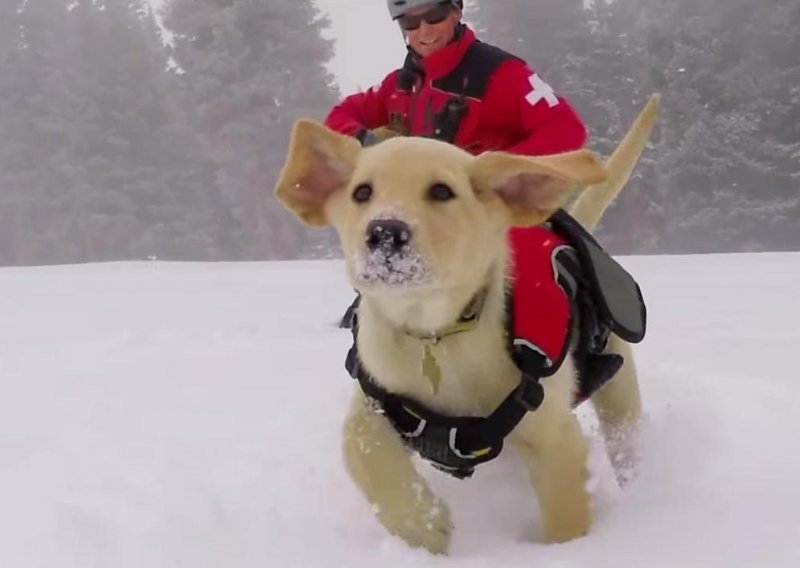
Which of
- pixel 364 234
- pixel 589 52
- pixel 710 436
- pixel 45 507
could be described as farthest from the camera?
pixel 589 52

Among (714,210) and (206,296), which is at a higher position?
(206,296)

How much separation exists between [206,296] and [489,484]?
9524 mm

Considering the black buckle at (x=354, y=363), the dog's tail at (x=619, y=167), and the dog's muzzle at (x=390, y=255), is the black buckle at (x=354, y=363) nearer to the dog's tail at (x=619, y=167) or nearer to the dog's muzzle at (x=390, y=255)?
the dog's muzzle at (x=390, y=255)

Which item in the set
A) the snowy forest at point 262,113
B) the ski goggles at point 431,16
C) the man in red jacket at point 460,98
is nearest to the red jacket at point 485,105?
the man in red jacket at point 460,98

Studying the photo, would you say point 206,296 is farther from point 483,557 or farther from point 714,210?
point 714,210

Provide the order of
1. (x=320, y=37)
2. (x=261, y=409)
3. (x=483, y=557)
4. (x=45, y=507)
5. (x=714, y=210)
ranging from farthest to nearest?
(x=320, y=37)
(x=714, y=210)
(x=261, y=409)
(x=45, y=507)
(x=483, y=557)

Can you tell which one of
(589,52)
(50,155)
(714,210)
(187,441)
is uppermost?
(187,441)

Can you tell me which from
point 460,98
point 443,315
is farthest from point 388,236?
point 460,98

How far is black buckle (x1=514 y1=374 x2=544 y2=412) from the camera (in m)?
2.88

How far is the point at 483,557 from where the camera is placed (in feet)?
9.24

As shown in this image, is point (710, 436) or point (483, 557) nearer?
point (483, 557)

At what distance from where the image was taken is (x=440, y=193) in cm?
276

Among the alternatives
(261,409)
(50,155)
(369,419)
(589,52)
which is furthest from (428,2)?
(50,155)

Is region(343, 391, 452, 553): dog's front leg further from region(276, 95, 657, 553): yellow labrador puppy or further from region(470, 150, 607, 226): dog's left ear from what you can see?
region(470, 150, 607, 226): dog's left ear
